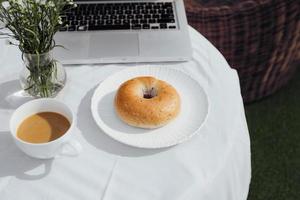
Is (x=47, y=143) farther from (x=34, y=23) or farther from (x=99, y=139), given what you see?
(x=34, y=23)

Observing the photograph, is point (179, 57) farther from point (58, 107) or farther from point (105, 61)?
point (58, 107)

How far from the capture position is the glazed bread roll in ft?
3.13

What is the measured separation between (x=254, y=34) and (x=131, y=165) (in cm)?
87

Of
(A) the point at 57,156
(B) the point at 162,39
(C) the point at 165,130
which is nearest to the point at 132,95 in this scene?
(C) the point at 165,130

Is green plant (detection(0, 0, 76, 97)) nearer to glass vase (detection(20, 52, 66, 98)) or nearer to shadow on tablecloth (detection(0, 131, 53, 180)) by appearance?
glass vase (detection(20, 52, 66, 98))

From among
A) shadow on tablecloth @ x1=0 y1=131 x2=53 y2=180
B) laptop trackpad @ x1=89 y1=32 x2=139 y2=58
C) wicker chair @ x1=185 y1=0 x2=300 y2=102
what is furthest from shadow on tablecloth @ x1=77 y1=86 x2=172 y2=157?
wicker chair @ x1=185 y1=0 x2=300 y2=102

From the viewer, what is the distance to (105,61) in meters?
1.18

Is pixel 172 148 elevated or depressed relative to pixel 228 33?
elevated

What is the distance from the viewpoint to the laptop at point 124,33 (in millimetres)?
1186

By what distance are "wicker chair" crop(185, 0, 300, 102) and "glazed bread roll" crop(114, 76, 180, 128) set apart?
0.60 metres

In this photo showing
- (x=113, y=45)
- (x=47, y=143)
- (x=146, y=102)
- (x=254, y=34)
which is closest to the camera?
(x=47, y=143)

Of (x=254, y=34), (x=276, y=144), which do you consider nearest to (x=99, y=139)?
(x=254, y=34)

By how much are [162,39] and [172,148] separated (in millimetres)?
405

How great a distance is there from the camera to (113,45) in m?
1.22
